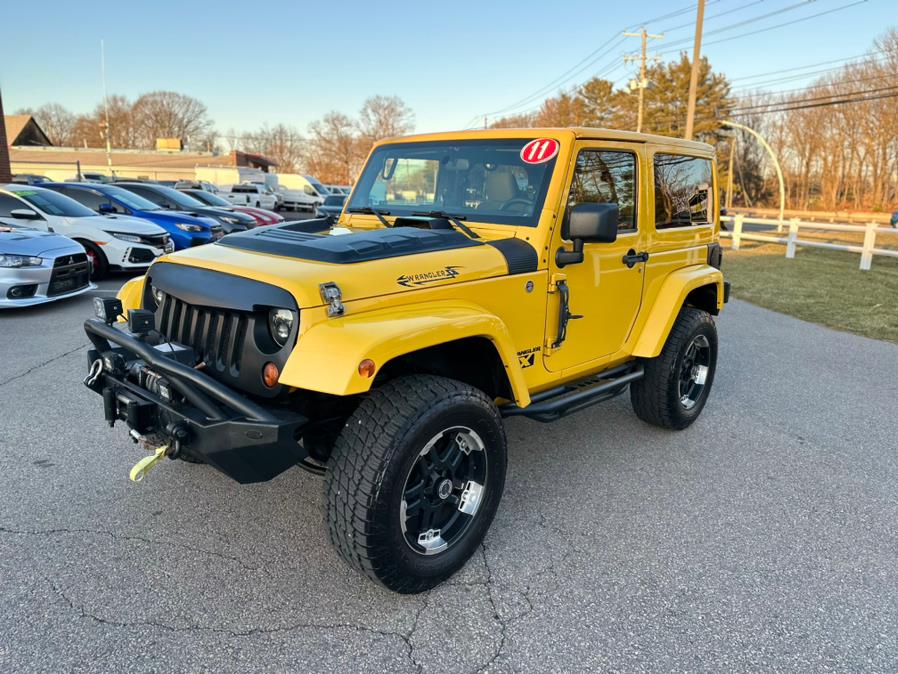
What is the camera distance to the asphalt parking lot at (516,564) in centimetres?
240

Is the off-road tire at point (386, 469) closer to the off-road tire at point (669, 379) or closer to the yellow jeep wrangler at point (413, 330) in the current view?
the yellow jeep wrangler at point (413, 330)

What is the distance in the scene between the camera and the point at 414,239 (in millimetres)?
3086

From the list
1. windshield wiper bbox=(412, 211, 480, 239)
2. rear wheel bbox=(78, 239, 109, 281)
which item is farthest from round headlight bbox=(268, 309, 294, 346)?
rear wheel bbox=(78, 239, 109, 281)

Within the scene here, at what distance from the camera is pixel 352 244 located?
9.51ft

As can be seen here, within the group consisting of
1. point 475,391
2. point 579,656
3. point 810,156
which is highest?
point 810,156

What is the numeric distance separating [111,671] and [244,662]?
458 millimetres

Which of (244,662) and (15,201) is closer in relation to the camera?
(244,662)

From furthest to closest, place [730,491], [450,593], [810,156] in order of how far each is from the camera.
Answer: [810,156] → [730,491] → [450,593]

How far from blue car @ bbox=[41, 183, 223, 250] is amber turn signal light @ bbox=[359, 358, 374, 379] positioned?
1001cm

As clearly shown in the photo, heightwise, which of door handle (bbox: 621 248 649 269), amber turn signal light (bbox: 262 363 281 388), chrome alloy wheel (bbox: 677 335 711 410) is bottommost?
chrome alloy wheel (bbox: 677 335 711 410)

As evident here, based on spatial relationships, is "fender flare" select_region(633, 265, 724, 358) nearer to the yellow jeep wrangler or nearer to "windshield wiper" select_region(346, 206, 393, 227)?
the yellow jeep wrangler

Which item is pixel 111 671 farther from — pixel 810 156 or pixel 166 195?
pixel 810 156

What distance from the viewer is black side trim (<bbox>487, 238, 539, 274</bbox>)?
3.12 m

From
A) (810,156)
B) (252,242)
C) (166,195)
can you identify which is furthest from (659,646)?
(810,156)
